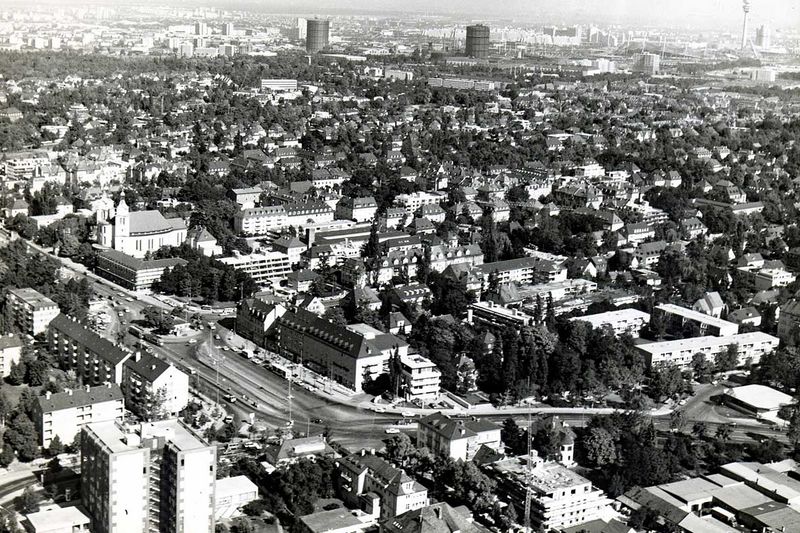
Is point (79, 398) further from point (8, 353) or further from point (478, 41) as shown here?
point (478, 41)

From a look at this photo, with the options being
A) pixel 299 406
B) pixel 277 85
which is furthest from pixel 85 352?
pixel 277 85

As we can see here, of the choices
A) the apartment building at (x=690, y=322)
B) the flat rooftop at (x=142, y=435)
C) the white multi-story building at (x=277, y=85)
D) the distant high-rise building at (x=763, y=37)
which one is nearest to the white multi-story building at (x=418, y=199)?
the apartment building at (x=690, y=322)

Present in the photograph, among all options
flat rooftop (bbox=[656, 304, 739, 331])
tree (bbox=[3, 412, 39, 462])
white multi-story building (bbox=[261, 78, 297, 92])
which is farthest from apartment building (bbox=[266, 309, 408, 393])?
white multi-story building (bbox=[261, 78, 297, 92])

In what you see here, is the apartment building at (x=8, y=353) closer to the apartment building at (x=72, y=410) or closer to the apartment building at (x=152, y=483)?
the apartment building at (x=72, y=410)

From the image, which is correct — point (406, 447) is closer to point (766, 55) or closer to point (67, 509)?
point (67, 509)

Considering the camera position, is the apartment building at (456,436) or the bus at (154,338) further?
the bus at (154,338)
